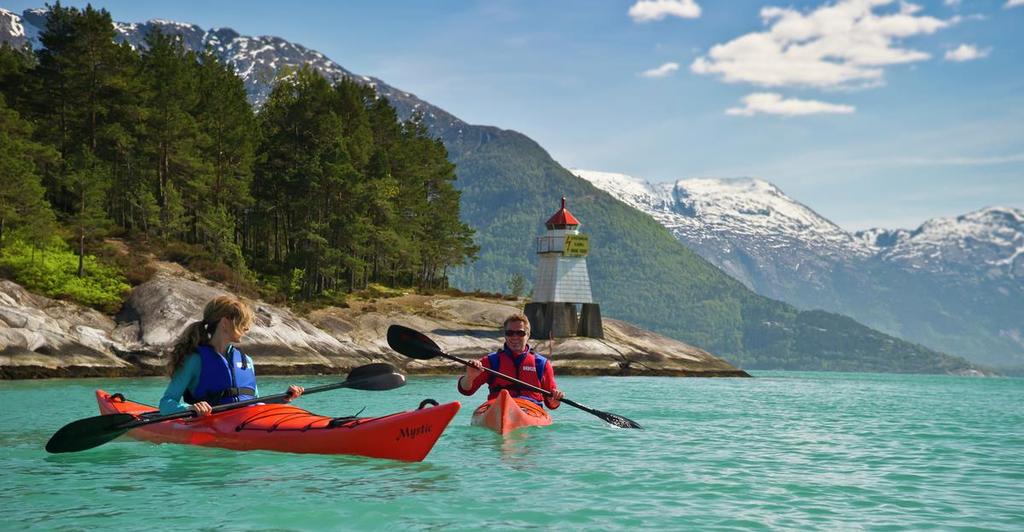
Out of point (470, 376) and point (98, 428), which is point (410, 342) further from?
point (98, 428)

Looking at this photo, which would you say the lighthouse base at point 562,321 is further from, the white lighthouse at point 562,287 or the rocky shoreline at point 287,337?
the rocky shoreline at point 287,337

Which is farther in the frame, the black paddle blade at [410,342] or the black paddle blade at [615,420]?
the black paddle blade at [615,420]

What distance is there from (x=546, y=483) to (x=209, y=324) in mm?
4394

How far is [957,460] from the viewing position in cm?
1305

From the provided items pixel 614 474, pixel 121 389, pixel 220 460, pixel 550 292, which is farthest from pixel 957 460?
pixel 550 292

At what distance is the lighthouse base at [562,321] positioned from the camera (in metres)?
50.6

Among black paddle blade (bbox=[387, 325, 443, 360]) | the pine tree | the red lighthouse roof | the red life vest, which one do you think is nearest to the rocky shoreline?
the pine tree

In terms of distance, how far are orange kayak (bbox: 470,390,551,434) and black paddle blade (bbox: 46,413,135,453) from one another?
5.78m

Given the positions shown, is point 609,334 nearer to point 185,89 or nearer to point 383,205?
point 383,205

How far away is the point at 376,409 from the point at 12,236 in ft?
72.0

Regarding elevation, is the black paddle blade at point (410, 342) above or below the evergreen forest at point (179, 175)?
below

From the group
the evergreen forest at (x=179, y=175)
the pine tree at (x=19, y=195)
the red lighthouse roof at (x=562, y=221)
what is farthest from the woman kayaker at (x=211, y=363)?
the red lighthouse roof at (x=562, y=221)

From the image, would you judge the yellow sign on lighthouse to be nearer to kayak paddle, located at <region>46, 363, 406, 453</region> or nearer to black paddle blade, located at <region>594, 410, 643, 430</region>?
black paddle blade, located at <region>594, 410, 643, 430</region>

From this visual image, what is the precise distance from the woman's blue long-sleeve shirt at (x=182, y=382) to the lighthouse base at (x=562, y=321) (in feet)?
128
